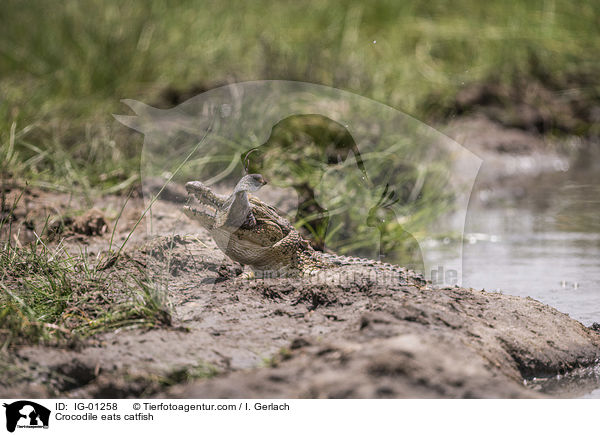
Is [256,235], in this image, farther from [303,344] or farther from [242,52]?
[242,52]

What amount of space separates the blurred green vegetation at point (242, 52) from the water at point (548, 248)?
1.42 m

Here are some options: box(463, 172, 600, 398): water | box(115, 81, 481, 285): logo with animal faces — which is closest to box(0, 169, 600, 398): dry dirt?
box(463, 172, 600, 398): water

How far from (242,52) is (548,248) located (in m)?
4.16

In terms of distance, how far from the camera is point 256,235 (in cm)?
328

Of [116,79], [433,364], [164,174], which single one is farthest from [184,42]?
[433,364]

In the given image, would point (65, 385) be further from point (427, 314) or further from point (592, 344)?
point (592, 344)

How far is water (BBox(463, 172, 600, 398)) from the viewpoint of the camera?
3.47 m

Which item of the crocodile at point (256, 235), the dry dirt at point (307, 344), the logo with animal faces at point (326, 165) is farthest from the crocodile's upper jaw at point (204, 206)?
the logo with animal faces at point (326, 165)

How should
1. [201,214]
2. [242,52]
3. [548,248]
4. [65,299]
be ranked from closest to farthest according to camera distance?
[65,299], [201,214], [548,248], [242,52]

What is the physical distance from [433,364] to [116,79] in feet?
17.4
